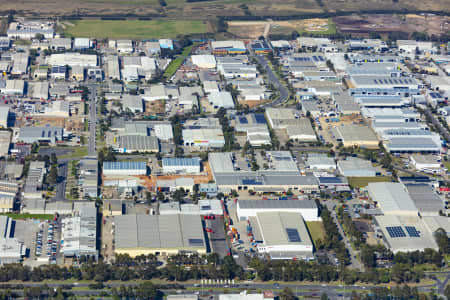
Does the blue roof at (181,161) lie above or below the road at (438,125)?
below

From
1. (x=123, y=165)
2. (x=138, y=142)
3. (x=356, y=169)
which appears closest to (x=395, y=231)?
(x=356, y=169)

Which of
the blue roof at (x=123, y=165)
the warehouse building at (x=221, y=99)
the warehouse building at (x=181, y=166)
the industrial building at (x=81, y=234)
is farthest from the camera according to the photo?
the warehouse building at (x=221, y=99)

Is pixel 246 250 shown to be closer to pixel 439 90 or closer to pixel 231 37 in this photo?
pixel 439 90

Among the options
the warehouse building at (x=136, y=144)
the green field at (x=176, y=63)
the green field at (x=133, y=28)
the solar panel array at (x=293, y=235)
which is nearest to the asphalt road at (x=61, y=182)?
the warehouse building at (x=136, y=144)

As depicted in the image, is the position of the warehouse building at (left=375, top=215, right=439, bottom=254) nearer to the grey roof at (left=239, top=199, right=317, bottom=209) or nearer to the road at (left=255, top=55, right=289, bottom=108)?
the grey roof at (left=239, top=199, right=317, bottom=209)

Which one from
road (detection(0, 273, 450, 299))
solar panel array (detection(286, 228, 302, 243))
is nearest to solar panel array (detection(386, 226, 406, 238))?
road (detection(0, 273, 450, 299))

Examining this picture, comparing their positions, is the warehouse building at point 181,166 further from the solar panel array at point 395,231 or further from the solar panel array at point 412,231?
the solar panel array at point 412,231

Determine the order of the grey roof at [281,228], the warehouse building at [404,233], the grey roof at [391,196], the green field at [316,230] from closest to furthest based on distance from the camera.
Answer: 1. the grey roof at [281,228]
2. the warehouse building at [404,233]
3. the green field at [316,230]
4. the grey roof at [391,196]

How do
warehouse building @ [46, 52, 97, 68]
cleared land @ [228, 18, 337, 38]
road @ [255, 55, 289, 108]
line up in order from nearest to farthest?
1. road @ [255, 55, 289, 108]
2. warehouse building @ [46, 52, 97, 68]
3. cleared land @ [228, 18, 337, 38]
